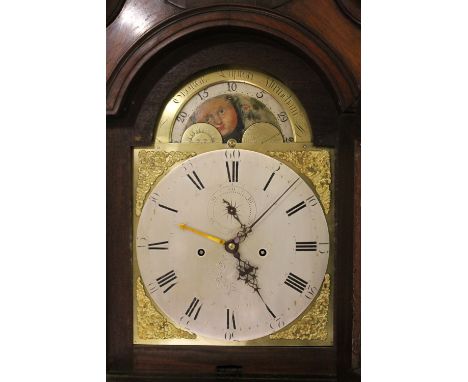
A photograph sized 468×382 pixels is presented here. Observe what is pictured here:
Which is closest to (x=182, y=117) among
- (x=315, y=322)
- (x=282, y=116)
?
(x=282, y=116)

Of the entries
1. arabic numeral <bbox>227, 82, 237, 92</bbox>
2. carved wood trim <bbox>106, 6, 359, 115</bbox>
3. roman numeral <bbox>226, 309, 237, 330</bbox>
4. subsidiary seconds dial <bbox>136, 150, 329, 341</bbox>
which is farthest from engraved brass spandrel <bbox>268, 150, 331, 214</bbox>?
roman numeral <bbox>226, 309, 237, 330</bbox>

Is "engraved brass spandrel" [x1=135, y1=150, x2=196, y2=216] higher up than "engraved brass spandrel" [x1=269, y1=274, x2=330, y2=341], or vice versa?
"engraved brass spandrel" [x1=135, y1=150, x2=196, y2=216]

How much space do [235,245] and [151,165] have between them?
33 cm

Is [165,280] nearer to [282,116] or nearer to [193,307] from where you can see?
[193,307]

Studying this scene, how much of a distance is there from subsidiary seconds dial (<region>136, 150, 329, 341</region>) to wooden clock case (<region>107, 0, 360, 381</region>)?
0.07 meters

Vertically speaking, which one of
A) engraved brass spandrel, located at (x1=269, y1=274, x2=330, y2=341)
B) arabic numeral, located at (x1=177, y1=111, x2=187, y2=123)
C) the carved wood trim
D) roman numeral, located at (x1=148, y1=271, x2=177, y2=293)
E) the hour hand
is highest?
the carved wood trim

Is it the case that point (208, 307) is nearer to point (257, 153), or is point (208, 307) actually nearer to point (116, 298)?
point (116, 298)

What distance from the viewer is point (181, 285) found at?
1746 millimetres

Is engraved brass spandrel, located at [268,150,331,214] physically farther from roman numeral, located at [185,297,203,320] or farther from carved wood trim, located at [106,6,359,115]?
roman numeral, located at [185,297,203,320]

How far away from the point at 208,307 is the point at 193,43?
737 millimetres

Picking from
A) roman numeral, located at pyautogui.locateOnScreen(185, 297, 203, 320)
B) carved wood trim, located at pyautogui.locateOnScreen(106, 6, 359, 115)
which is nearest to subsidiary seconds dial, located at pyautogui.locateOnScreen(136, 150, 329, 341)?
roman numeral, located at pyautogui.locateOnScreen(185, 297, 203, 320)

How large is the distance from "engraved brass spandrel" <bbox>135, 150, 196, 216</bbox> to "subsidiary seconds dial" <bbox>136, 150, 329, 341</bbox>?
3cm

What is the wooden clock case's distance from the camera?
168cm

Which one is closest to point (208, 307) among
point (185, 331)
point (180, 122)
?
point (185, 331)
